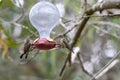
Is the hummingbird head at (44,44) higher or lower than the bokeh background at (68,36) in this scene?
higher

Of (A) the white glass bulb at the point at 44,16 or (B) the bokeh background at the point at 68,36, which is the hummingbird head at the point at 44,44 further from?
(B) the bokeh background at the point at 68,36

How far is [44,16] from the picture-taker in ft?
3.87

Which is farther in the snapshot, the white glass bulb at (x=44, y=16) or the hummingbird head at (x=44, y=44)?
the white glass bulb at (x=44, y=16)

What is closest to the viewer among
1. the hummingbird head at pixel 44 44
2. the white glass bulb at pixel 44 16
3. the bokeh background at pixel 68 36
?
the hummingbird head at pixel 44 44

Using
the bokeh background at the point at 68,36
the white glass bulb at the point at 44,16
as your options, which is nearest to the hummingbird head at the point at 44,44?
the white glass bulb at the point at 44,16

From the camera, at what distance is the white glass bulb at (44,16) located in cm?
116

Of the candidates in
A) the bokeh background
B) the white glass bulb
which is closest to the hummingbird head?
the white glass bulb

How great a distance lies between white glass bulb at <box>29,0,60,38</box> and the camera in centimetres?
116

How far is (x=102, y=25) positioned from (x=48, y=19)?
94 centimetres

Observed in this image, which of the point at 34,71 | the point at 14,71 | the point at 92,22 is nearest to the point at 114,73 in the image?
the point at 14,71

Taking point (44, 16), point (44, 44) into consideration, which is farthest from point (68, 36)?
point (44, 44)

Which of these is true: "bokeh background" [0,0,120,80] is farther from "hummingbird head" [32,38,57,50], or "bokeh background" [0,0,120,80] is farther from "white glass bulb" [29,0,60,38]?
"hummingbird head" [32,38,57,50]

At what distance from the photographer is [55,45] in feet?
3.54

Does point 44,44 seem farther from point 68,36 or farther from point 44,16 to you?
point 68,36
